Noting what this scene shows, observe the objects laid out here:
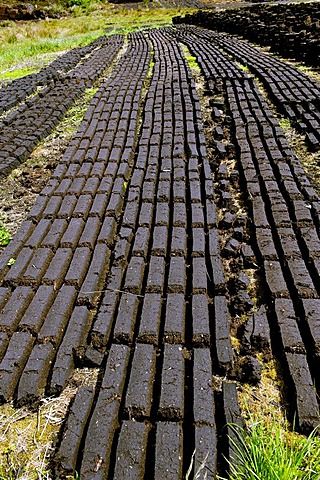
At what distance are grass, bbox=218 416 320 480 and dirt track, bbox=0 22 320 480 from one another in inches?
3.9

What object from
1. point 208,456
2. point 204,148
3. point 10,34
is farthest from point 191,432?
point 10,34

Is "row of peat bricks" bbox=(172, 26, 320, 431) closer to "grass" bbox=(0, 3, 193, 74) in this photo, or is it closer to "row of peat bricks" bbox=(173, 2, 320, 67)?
"row of peat bricks" bbox=(173, 2, 320, 67)

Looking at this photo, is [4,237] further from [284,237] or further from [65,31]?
[65,31]

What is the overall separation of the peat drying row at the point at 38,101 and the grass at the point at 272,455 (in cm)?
397

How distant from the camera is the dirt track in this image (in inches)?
83.3

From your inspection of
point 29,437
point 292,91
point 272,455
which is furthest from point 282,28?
point 29,437

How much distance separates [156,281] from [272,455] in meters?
1.47

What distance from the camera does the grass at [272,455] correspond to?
172 cm

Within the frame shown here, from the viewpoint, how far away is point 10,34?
1742cm

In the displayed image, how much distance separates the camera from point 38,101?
7.17 meters

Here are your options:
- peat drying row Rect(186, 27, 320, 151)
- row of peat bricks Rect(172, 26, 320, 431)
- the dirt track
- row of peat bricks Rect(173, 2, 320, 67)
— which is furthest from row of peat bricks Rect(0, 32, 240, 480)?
row of peat bricks Rect(173, 2, 320, 67)

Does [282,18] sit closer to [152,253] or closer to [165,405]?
[152,253]

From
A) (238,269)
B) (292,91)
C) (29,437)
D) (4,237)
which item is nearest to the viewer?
(29,437)

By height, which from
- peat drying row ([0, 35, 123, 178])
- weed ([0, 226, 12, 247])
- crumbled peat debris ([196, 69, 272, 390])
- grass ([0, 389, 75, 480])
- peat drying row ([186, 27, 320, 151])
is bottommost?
grass ([0, 389, 75, 480])
